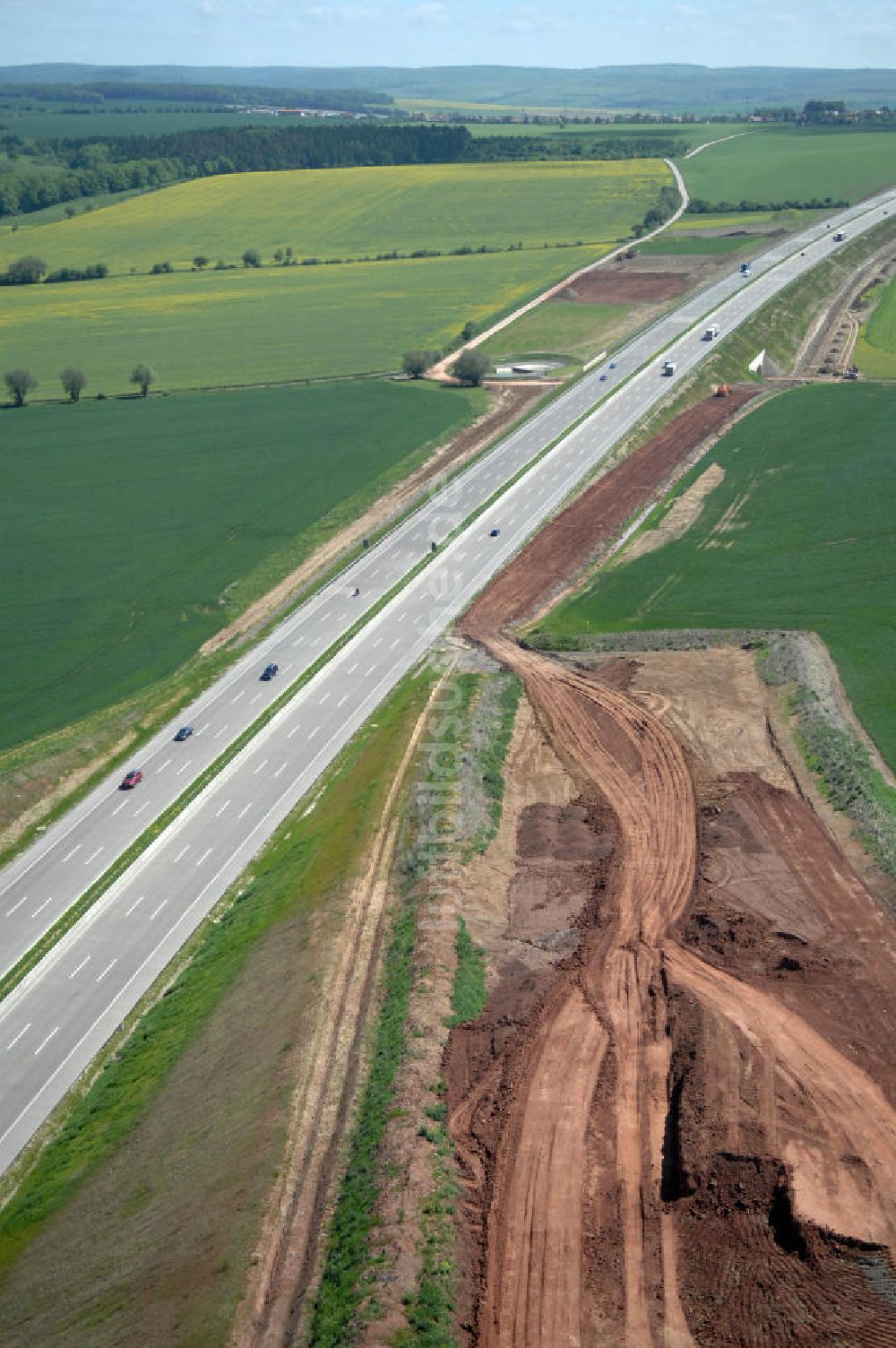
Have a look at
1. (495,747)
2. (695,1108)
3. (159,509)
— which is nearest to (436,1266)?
(695,1108)

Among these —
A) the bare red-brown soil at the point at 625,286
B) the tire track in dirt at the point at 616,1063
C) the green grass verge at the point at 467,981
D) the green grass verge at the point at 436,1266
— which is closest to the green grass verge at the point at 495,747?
the tire track in dirt at the point at 616,1063

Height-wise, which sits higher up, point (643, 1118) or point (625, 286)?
point (625, 286)

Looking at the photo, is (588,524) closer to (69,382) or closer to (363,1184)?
(69,382)

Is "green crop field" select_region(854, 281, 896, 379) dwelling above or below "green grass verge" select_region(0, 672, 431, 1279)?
above

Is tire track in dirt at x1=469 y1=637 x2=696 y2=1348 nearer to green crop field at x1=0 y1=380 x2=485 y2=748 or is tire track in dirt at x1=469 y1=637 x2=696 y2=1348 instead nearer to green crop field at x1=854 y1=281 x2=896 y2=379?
A: green crop field at x1=0 y1=380 x2=485 y2=748

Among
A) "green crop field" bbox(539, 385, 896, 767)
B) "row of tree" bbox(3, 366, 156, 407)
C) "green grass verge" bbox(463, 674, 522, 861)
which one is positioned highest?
"row of tree" bbox(3, 366, 156, 407)

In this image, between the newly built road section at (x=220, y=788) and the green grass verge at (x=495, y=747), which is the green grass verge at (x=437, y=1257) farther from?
the newly built road section at (x=220, y=788)

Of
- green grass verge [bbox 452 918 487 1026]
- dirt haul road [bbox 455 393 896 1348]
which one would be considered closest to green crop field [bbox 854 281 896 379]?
dirt haul road [bbox 455 393 896 1348]

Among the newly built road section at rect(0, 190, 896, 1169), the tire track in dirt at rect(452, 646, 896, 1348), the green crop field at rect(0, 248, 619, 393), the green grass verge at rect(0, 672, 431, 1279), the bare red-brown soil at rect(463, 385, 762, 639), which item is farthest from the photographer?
the green crop field at rect(0, 248, 619, 393)
